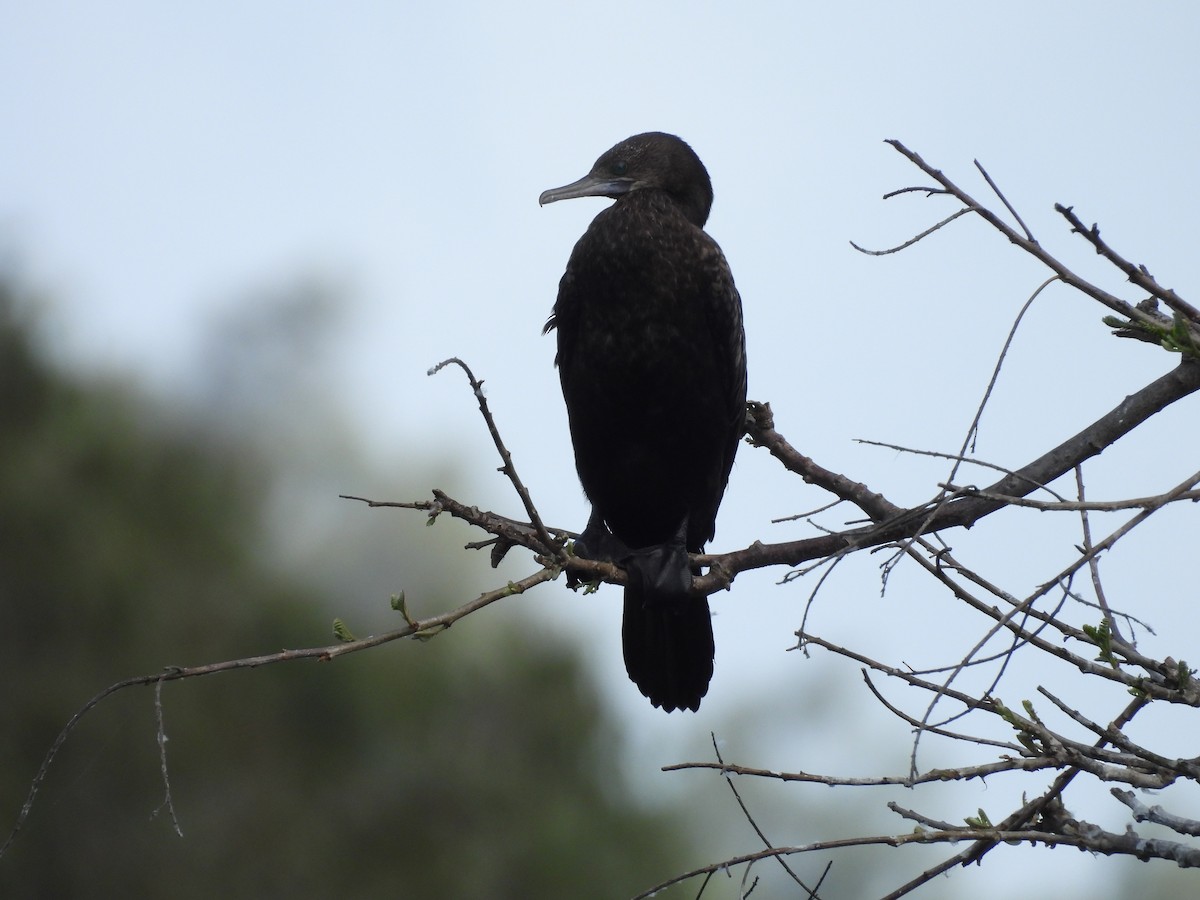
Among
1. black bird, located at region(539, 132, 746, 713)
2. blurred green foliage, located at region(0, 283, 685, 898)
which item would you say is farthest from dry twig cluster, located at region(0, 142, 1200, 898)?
blurred green foliage, located at region(0, 283, 685, 898)

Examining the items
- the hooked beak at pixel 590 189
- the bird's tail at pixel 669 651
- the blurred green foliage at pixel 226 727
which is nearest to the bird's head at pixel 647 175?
the hooked beak at pixel 590 189

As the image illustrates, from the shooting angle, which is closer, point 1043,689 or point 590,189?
point 1043,689

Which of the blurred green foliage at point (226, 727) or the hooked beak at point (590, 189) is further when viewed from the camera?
the blurred green foliage at point (226, 727)

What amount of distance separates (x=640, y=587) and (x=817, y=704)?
83.8ft

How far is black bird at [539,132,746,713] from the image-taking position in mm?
3691

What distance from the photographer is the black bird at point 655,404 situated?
369 cm

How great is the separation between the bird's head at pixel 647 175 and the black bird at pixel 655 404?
166 mm

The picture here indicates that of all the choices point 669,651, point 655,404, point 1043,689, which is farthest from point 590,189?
point 1043,689

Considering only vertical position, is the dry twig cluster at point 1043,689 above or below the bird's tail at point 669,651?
below

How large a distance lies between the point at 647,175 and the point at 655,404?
3.04 feet

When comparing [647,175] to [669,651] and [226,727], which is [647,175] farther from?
[226,727]

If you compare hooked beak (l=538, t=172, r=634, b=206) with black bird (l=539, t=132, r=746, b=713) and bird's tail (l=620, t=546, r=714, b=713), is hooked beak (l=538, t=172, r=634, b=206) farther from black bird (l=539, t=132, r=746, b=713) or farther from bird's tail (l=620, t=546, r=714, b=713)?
bird's tail (l=620, t=546, r=714, b=713)

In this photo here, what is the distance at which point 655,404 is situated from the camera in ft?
12.2

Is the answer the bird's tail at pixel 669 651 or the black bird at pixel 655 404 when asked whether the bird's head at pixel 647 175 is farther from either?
the bird's tail at pixel 669 651
